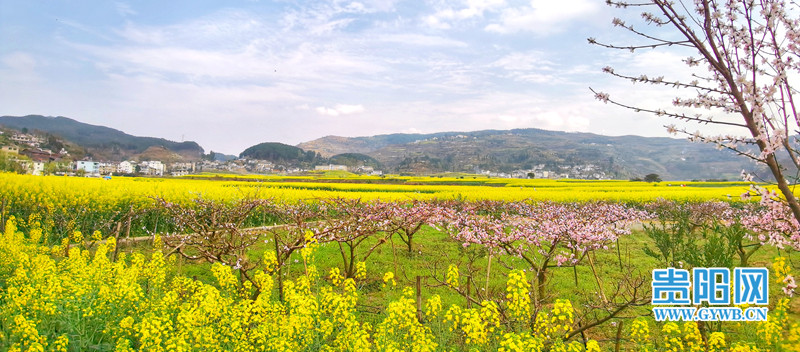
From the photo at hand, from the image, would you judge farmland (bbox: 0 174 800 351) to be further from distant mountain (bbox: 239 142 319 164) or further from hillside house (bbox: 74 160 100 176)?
distant mountain (bbox: 239 142 319 164)

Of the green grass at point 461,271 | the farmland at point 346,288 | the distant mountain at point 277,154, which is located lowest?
the green grass at point 461,271

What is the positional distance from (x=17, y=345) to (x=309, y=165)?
158 m

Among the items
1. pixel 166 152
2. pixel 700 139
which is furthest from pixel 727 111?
pixel 166 152

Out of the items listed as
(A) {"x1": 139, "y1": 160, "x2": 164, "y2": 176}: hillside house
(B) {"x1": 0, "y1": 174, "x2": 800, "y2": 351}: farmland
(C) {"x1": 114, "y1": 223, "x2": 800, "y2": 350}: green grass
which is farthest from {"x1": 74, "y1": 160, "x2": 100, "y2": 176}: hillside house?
(C) {"x1": 114, "y1": 223, "x2": 800, "y2": 350}: green grass

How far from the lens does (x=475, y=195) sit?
78.0ft

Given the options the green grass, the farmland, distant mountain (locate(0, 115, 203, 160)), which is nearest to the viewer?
the farmland

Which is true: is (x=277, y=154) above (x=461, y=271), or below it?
above

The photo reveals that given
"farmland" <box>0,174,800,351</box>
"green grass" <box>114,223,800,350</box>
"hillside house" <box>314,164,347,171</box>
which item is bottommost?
"green grass" <box>114,223,800,350</box>

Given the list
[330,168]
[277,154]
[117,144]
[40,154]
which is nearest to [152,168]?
[40,154]

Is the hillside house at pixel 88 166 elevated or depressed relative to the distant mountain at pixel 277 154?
depressed

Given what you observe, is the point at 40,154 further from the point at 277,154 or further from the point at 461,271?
the point at 461,271

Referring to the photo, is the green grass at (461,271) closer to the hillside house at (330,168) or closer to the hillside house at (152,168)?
Answer: the hillside house at (152,168)

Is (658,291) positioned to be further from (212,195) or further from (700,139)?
(212,195)

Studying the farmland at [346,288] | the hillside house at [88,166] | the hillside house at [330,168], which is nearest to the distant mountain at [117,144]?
the hillside house at [88,166]
